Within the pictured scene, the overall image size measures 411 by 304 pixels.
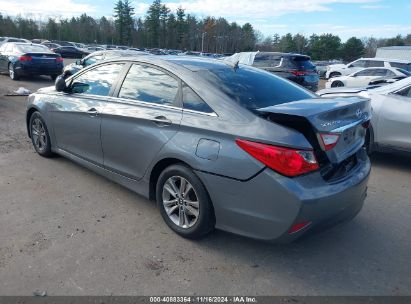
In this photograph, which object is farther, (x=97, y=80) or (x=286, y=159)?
(x=97, y=80)

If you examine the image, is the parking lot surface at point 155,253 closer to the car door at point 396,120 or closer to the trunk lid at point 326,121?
the trunk lid at point 326,121

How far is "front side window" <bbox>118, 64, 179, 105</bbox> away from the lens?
356cm

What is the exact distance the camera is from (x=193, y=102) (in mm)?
3344

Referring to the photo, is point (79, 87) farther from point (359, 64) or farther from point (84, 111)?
point (359, 64)

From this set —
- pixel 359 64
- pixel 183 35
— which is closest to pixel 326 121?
pixel 359 64

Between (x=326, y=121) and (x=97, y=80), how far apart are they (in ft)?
9.17

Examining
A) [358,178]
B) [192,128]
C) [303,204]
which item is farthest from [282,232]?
[192,128]

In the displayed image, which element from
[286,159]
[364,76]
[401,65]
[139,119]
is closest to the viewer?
[286,159]

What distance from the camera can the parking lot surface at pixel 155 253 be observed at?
2.82m

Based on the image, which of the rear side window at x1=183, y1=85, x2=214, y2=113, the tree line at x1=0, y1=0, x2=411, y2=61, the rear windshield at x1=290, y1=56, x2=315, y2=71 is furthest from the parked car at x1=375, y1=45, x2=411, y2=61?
the rear side window at x1=183, y1=85, x2=214, y2=113

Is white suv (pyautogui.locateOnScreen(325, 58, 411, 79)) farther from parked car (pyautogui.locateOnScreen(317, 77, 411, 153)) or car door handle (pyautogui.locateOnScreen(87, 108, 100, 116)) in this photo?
car door handle (pyautogui.locateOnScreen(87, 108, 100, 116))

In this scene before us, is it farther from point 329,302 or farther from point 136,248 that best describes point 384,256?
point 136,248

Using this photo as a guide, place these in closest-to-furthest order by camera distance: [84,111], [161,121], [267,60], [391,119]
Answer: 1. [161,121]
2. [84,111]
3. [391,119]
4. [267,60]

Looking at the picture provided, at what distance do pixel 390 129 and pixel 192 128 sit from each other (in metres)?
3.74
